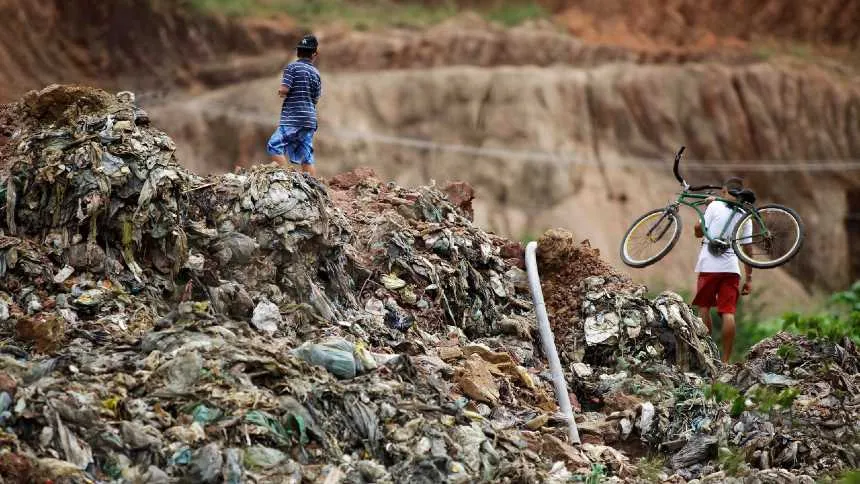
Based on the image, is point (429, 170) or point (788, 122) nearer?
point (429, 170)

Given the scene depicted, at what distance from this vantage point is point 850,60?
86.1 ft

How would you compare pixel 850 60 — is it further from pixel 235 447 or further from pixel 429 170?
pixel 235 447

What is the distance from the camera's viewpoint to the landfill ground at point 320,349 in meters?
7.21

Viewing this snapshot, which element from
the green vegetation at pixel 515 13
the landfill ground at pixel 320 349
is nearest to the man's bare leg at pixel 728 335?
the landfill ground at pixel 320 349

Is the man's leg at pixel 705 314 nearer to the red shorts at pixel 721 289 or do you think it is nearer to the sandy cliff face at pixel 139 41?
the red shorts at pixel 721 289

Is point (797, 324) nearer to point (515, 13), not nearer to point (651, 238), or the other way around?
point (651, 238)

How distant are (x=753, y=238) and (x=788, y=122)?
15.2 m

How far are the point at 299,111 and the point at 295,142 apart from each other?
240 millimetres

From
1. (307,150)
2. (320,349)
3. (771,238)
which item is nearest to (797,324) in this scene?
(771,238)

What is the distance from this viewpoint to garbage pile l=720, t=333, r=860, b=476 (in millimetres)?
8648

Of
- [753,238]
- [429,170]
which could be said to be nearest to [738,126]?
[429,170]

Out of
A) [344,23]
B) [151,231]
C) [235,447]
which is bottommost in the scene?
[235,447]

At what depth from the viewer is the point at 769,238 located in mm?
10344

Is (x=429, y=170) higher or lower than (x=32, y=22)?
lower
